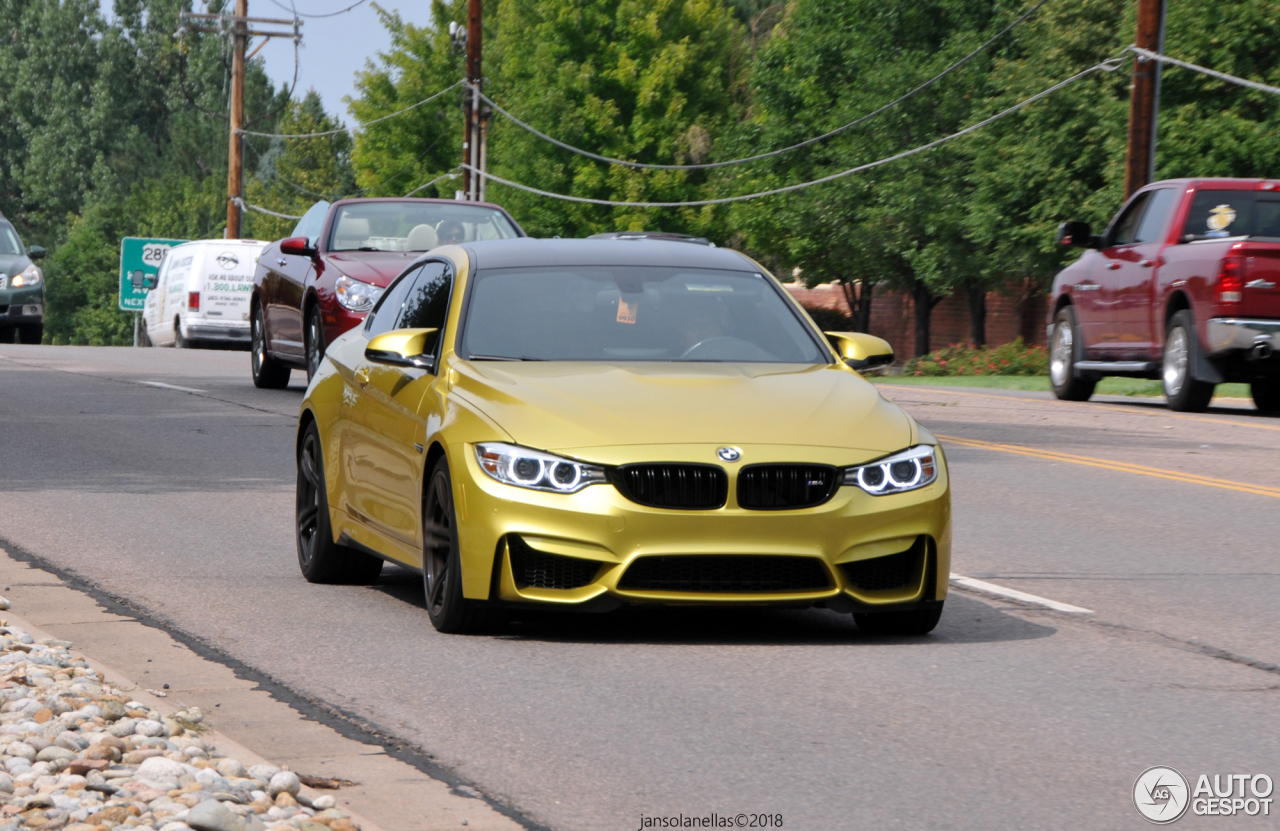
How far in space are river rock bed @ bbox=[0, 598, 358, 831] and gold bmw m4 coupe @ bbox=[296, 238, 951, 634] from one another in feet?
4.91

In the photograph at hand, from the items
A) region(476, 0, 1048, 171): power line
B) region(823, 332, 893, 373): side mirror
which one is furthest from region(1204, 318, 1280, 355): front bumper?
region(476, 0, 1048, 171): power line

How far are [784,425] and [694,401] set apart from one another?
1.14 ft

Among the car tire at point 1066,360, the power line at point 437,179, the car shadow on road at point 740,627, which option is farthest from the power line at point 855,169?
the car shadow on road at point 740,627

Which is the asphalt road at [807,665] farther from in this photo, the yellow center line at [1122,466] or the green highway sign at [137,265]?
the green highway sign at [137,265]

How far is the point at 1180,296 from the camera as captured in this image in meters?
18.9

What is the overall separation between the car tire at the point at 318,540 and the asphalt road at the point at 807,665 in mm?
95

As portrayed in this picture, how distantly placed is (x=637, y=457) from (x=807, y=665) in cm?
90

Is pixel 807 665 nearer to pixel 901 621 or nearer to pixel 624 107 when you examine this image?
pixel 901 621

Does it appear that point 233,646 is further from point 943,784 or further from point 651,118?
point 651,118

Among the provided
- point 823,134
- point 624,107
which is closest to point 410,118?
point 624,107

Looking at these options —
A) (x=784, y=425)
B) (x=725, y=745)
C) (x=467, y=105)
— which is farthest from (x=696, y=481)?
(x=467, y=105)

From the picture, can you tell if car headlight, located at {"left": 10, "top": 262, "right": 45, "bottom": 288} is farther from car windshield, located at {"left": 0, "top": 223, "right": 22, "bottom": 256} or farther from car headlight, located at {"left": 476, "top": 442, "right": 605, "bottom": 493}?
car headlight, located at {"left": 476, "top": 442, "right": 605, "bottom": 493}

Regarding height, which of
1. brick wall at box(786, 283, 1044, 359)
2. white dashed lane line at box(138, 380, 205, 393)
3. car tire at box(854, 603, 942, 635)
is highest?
car tire at box(854, 603, 942, 635)

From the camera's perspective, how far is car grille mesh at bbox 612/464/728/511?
6.81m
